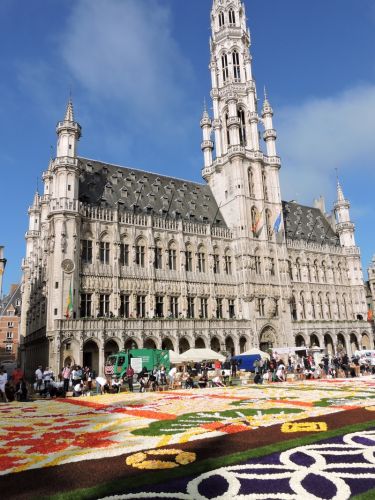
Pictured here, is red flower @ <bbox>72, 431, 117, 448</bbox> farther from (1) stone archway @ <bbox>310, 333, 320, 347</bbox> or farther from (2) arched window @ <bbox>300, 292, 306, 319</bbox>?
(1) stone archway @ <bbox>310, 333, 320, 347</bbox>

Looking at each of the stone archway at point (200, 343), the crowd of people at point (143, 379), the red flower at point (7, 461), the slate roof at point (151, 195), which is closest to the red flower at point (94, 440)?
the red flower at point (7, 461)

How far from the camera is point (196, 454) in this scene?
8.29 m

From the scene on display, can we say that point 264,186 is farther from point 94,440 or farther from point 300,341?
point 94,440

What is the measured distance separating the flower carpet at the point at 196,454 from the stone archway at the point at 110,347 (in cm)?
2860

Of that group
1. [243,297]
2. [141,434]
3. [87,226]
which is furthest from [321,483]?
[243,297]

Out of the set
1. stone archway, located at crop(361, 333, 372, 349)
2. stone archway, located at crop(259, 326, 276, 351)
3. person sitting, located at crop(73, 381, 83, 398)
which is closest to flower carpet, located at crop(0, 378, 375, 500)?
person sitting, located at crop(73, 381, 83, 398)

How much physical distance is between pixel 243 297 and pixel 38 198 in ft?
121

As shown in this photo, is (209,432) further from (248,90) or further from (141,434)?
(248,90)

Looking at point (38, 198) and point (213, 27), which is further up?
point (213, 27)

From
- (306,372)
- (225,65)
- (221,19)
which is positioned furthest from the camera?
(221,19)

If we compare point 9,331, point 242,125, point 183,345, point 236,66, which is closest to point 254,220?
point 242,125

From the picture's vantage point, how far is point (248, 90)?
214 ft

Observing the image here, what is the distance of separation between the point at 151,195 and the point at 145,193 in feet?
2.77

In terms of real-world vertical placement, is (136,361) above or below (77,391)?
above
